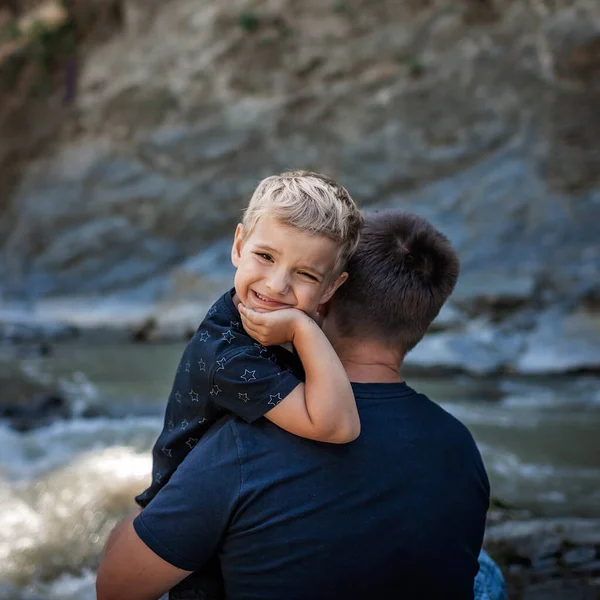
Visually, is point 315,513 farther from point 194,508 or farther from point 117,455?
point 117,455

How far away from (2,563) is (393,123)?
8576 millimetres

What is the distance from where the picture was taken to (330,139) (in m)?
10.5

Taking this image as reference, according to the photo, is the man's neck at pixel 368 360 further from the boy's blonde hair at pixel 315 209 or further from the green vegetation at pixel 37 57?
the green vegetation at pixel 37 57

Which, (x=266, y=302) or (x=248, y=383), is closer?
(x=248, y=383)

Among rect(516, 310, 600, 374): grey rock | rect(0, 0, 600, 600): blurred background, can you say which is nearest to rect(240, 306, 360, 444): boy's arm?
rect(0, 0, 600, 600): blurred background

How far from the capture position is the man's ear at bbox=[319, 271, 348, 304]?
1.35 metres

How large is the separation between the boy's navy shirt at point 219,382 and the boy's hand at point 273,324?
0.02m

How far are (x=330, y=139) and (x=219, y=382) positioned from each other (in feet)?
31.3

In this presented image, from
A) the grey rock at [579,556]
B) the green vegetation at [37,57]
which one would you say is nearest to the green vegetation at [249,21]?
the green vegetation at [37,57]

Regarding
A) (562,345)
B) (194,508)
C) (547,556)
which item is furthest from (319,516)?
(562,345)

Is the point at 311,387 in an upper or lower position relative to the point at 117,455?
upper

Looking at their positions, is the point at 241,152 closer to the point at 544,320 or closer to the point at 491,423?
the point at 544,320

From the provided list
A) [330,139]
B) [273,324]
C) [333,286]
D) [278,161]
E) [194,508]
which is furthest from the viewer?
[278,161]

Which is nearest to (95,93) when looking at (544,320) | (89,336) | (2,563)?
(89,336)
